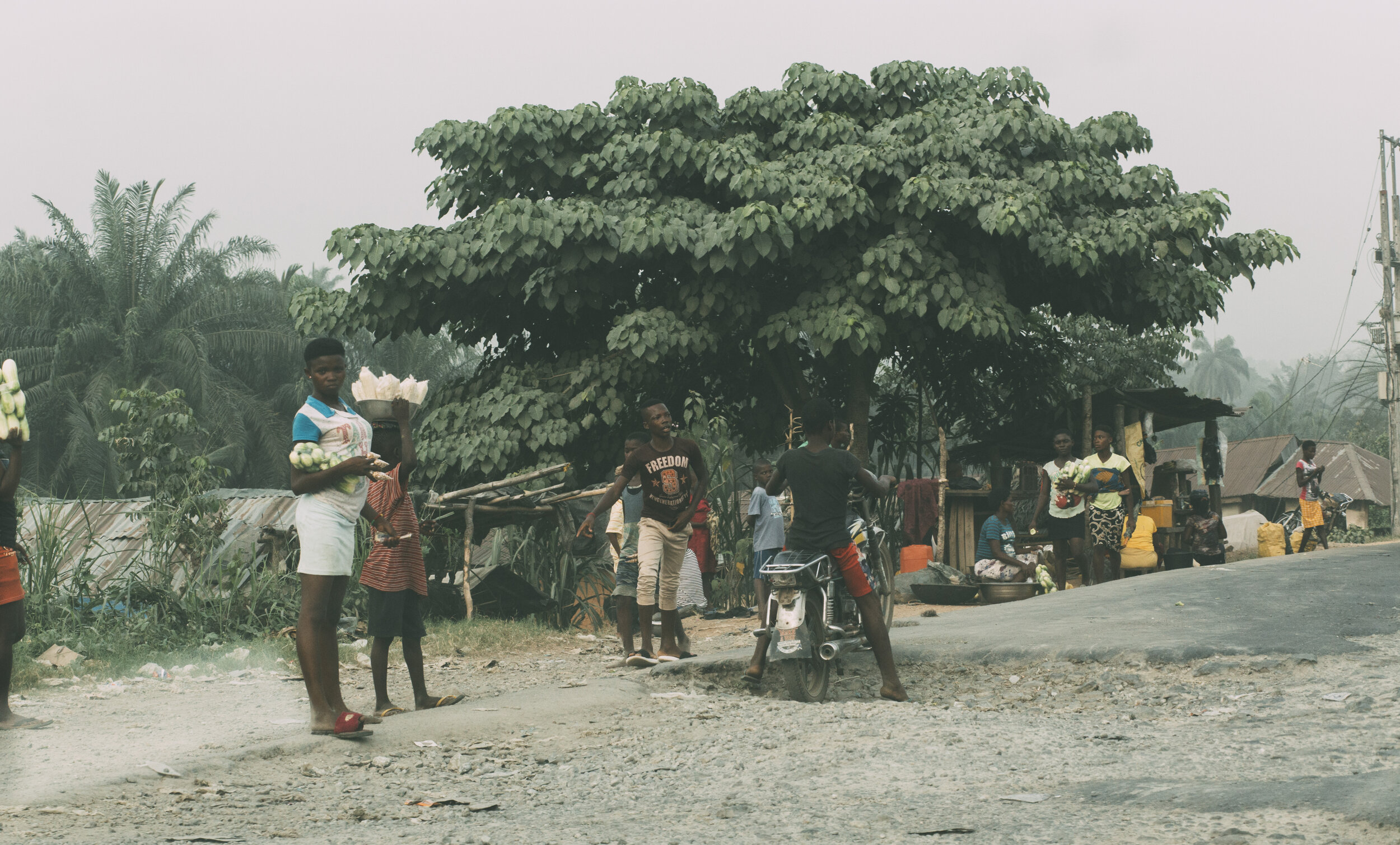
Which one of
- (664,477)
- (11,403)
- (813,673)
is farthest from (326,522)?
(664,477)

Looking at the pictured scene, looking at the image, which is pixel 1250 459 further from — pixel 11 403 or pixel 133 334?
pixel 11 403

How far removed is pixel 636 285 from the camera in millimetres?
13930

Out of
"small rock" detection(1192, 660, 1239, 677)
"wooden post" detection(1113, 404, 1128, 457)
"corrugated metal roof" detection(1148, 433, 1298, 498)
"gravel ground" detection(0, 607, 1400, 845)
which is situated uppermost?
"corrugated metal roof" detection(1148, 433, 1298, 498)

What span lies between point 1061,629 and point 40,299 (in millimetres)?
29624

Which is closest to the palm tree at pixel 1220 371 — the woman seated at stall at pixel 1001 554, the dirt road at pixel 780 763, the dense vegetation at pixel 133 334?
the dense vegetation at pixel 133 334

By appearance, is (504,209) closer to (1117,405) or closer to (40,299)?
(1117,405)

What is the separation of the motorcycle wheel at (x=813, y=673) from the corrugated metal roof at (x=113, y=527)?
4.83m

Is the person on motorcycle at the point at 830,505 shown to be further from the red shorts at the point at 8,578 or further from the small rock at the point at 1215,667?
the red shorts at the point at 8,578

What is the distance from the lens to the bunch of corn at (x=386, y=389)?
18.8 feet

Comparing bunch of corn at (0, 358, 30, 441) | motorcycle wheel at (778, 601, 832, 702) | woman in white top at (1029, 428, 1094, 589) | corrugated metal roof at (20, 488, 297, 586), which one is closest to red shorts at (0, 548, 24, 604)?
bunch of corn at (0, 358, 30, 441)

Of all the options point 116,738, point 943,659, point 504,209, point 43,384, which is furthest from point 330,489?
point 43,384

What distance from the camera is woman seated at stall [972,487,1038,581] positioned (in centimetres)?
1289

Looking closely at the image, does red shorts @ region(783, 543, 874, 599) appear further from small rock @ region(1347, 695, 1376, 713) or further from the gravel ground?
small rock @ region(1347, 695, 1376, 713)

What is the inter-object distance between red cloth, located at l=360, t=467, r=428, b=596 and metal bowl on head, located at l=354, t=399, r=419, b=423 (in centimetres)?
31
